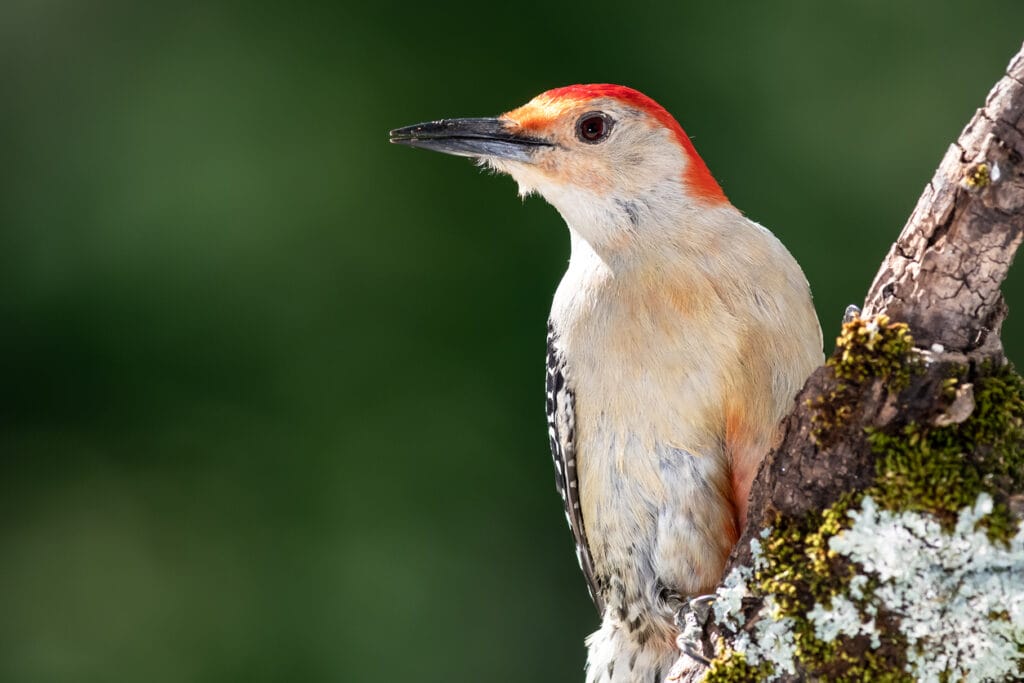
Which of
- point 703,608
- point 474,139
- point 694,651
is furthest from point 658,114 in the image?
point 694,651

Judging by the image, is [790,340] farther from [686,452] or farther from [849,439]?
[849,439]

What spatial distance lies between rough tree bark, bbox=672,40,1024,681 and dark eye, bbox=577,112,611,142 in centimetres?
151

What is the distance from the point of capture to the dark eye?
4.05 m

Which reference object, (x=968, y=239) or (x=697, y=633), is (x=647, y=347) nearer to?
(x=697, y=633)

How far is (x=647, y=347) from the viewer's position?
3627mm

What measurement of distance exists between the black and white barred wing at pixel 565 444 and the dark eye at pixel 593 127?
0.71m

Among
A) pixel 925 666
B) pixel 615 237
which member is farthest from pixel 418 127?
pixel 925 666

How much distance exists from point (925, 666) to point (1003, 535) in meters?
0.36

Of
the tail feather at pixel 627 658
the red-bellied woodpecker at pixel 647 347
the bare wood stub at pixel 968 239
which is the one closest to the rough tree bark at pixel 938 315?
the bare wood stub at pixel 968 239

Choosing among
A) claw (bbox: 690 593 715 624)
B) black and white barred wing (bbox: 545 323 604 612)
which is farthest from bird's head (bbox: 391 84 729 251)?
claw (bbox: 690 593 715 624)

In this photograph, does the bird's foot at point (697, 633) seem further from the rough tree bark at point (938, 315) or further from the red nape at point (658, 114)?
the red nape at point (658, 114)

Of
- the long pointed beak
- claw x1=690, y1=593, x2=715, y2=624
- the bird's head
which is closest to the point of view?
claw x1=690, y1=593, x2=715, y2=624

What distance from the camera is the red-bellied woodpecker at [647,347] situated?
3.61 metres

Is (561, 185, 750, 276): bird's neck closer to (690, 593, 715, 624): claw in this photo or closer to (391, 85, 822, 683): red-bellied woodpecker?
(391, 85, 822, 683): red-bellied woodpecker
